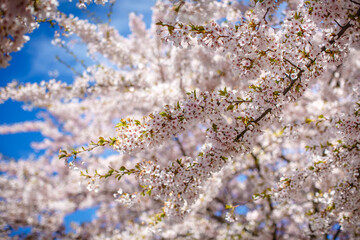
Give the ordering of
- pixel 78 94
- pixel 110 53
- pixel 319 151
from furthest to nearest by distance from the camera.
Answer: pixel 110 53
pixel 78 94
pixel 319 151

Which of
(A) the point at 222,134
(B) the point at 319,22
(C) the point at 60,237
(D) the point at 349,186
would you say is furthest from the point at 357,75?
(C) the point at 60,237

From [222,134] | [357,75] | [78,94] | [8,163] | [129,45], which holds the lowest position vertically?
[222,134]

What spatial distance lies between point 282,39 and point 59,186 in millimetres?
12765

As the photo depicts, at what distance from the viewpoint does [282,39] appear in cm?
250

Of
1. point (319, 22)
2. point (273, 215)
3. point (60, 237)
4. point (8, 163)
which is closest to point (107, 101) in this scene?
point (60, 237)

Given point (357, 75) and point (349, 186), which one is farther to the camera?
point (357, 75)

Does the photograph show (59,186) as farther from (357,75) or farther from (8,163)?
(357,75)

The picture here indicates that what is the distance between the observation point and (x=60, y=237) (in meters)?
9.22

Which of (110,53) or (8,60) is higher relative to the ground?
(110,53)

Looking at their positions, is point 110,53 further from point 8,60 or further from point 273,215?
point 273,215

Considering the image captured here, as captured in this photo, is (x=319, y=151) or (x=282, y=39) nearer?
(x=282, y=39)

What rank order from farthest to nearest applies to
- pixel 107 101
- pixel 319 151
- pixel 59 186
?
pixel 59 186 → pixel 107 101 → pixel 319 151

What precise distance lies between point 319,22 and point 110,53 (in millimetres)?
6161

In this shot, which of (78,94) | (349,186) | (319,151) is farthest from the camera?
(78,94)
